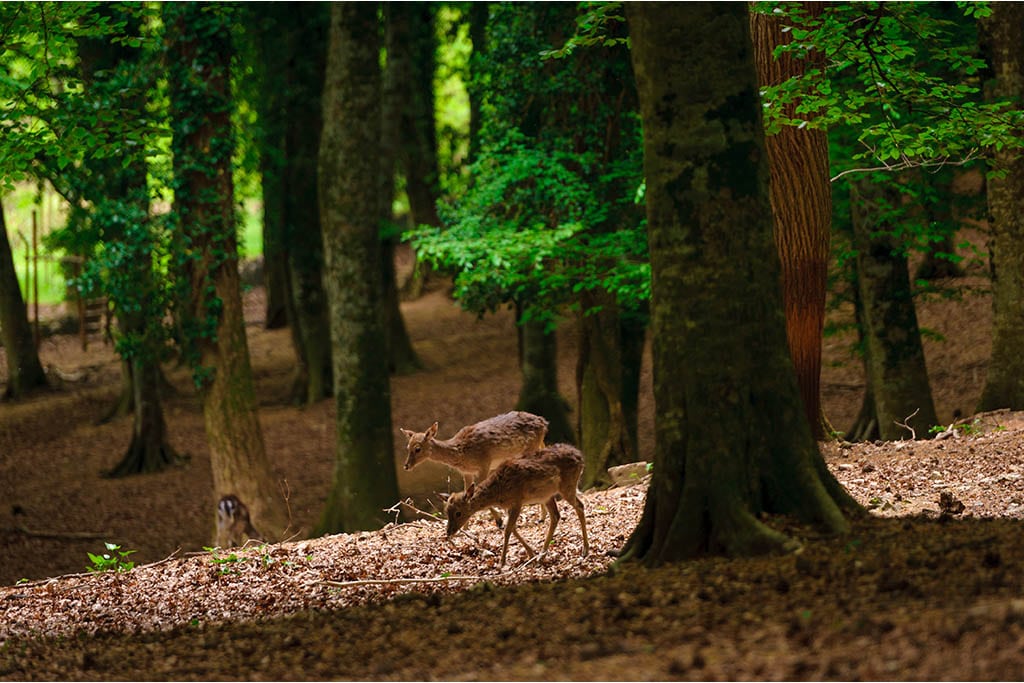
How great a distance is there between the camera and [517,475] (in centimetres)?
752

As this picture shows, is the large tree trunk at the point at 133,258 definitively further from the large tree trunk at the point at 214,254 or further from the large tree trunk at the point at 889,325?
the large tree trunk at the point at 889,325

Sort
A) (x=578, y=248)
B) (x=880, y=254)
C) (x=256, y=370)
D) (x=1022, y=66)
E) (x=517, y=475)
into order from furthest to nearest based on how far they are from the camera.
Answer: (x=256, y=370)
(x=880, y=254)
(x=578, y=248)
(x=1022, y=66)
(x=517, y=475)

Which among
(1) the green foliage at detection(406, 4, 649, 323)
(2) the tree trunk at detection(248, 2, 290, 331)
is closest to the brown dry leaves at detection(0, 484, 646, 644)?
(1) the green foliage at detection(406, 4, 649, 323)

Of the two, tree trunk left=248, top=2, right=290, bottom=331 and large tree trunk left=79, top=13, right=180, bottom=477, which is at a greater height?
tree trunk left=248, top=2, right=290, bottom=331

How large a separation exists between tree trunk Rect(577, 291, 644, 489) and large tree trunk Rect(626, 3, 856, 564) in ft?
26.1

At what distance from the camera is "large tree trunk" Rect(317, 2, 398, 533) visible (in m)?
14.8

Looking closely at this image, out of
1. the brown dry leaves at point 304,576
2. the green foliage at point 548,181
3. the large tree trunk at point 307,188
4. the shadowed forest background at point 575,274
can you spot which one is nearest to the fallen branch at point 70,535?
the shadowed forest background at point 575,274

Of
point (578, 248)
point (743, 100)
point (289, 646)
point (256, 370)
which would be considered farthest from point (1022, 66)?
point (256, 370)

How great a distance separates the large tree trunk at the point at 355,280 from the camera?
14773 mm

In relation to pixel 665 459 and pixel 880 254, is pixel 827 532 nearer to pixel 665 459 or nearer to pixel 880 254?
pixel 665 459

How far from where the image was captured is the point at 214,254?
1455 cm

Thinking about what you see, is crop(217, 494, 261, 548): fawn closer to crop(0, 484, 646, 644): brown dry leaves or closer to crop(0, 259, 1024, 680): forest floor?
crop(0, 259, 1024, 680): forest floor

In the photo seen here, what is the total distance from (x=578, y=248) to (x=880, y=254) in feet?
13.6

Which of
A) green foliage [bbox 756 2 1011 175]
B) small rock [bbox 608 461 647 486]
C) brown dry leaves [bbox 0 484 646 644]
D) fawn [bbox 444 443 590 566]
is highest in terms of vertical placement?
green foliage [bbox 756 2 1011 175]
